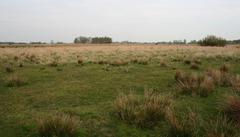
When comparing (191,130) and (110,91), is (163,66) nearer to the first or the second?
(110,91)

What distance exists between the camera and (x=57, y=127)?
18.5ft

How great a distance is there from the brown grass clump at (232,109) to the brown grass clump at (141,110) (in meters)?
1.27

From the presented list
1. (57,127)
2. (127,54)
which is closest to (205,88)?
(57,127)

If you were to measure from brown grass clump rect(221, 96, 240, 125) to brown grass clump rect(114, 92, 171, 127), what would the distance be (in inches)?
50.1

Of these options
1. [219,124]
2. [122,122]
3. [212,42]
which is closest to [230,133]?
[219,124]

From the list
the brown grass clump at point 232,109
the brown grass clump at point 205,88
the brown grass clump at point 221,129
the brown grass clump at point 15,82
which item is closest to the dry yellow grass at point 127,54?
the brown grass clump at point 15,82

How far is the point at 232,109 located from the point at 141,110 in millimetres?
1949

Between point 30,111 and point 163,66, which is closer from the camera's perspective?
point 30,111

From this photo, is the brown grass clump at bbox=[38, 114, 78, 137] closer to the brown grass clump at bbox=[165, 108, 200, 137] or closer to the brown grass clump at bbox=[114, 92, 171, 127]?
the brown grass clump at bbox=[114, 92, 171, 127]

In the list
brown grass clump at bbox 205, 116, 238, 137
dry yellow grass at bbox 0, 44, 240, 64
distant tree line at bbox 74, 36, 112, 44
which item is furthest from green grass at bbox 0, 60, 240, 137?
distant tree line at bbox 74, 36, 112, 44

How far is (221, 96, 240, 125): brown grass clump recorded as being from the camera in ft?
20.9

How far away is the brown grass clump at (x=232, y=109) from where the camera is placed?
6.36m

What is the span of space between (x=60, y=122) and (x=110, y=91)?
424 centimetres

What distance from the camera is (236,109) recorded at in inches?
258
